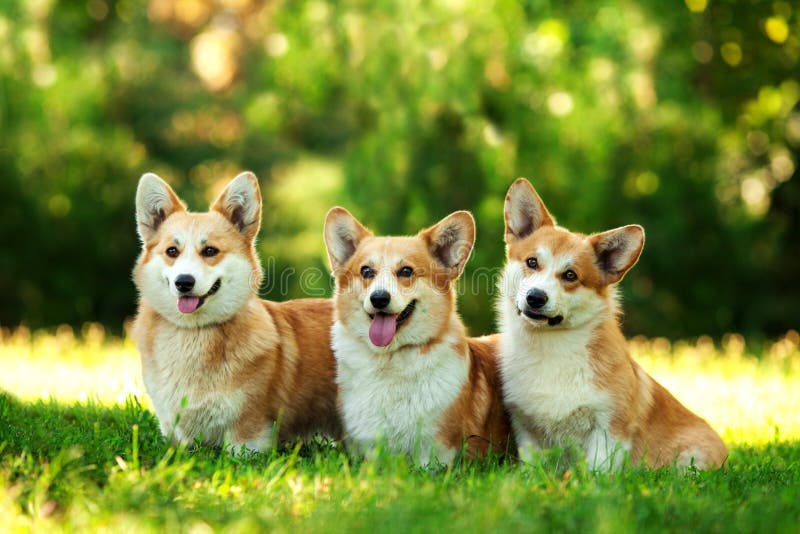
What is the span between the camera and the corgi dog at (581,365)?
4805 mm

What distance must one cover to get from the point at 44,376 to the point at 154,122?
277 inches

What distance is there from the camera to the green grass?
11.5ft

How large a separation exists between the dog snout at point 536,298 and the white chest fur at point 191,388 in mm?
1662

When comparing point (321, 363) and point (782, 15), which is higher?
point (782, 15)

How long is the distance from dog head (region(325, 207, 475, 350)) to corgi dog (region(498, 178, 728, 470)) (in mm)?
390

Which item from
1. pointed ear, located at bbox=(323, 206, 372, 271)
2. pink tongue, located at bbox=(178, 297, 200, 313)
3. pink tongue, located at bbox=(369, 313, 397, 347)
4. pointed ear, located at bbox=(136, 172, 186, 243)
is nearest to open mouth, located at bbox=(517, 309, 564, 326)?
pink tongue, located at bbox=(369, 313, 397, 347)

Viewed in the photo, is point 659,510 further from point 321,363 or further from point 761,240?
point 761,240

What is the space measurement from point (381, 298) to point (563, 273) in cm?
106

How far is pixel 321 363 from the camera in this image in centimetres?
539

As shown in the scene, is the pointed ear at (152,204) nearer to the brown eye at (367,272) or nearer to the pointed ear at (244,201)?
the pointed ear at (244,201)

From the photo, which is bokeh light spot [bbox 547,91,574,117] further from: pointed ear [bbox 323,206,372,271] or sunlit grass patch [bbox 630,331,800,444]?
pointed ear [bbox 323,206,372,271]

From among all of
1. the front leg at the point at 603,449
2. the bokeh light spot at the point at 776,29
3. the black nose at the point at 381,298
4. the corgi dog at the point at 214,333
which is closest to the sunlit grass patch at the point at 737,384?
the front leg at the point at 603,449

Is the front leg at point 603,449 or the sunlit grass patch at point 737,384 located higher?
the front leg at point 603,449

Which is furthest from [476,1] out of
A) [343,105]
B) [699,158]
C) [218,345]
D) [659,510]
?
[659,510]
